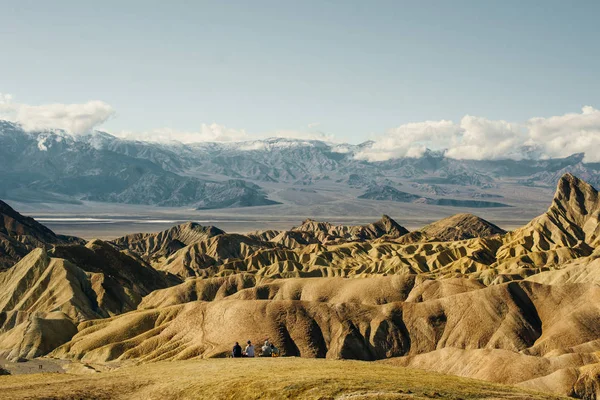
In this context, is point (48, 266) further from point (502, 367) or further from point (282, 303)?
point (502, 367)

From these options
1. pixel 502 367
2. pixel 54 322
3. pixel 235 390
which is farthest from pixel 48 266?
pixel 235 390

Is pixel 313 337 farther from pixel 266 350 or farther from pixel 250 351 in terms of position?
pixel 250 351

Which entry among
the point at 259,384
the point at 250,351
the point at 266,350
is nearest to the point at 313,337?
the point at 266,350

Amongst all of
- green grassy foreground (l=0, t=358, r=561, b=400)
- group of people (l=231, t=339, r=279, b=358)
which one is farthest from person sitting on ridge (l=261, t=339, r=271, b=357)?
green grassy foreground (l=0, t=358, r=561, b=400)

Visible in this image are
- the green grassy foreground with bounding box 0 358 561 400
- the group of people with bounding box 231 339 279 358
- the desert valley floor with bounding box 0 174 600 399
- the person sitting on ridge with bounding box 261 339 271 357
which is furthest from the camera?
the person sitting on ridge with bounding box 261 339 271 357

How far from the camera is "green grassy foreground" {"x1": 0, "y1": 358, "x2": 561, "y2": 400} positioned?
58219 millimetres

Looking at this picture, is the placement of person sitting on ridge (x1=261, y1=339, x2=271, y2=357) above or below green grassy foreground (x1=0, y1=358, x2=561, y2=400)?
below

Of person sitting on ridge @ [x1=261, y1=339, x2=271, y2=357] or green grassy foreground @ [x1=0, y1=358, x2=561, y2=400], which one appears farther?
person sitting on ridge @ [x1=261, y1=339, x2=271, y2=357]

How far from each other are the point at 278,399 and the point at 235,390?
484 centimetres

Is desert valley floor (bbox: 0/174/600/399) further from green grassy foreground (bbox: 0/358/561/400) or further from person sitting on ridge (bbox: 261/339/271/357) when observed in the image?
person sitting on ridge (bbox: 261/339/271/357)

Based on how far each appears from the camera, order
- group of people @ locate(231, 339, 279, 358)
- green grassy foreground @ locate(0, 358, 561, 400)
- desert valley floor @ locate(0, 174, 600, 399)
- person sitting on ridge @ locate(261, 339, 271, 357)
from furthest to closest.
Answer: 1. person sitting on ridge @ locate(261, 339, 271, 357)
2. group of people @ locate(231, 339, 279, 358)
3. desert valley floor @ locate(0, 174, 600, 399)
4. green grassy foreground @ locate(0, 358, 561, 400)

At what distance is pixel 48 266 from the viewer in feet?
581

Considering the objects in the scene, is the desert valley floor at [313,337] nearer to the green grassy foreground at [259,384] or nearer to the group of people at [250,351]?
the green grassy foreground at [259,384]

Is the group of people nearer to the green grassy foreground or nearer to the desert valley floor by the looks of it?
the desert valley floor
